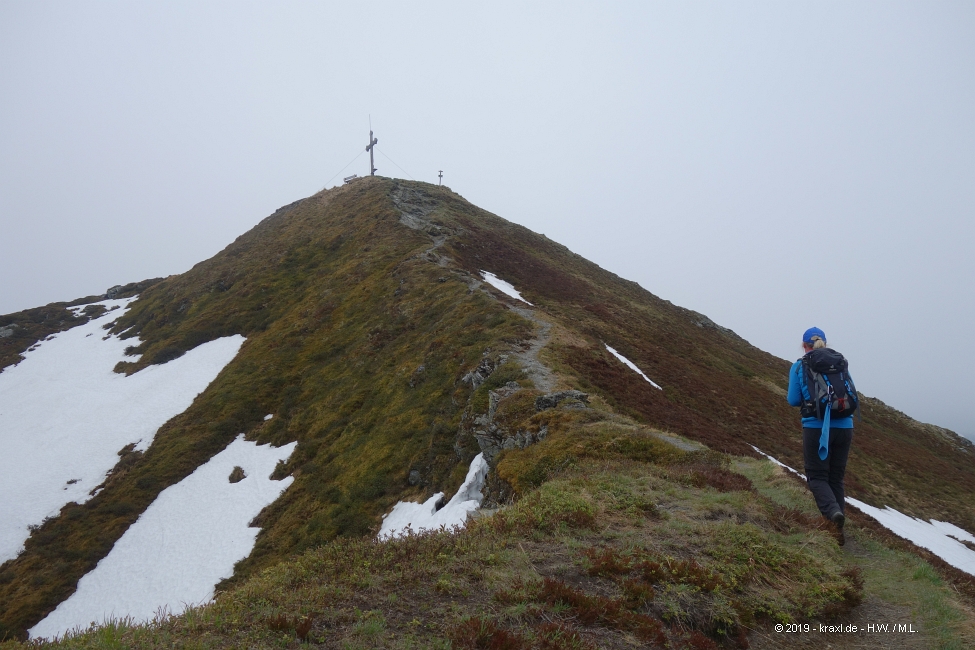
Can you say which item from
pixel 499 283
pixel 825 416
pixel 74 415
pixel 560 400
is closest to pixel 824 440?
pixel 825 416

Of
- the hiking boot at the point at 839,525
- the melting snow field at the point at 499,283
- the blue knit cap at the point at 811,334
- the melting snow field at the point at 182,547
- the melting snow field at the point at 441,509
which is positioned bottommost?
the melting snow field at the point at 182,547

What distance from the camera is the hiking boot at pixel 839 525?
930 centimetres

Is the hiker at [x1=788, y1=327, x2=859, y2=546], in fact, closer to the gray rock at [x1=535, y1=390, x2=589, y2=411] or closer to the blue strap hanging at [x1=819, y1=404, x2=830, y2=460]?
the blue strap hanging at [x1=819, y1=404, x2=830, y2=460]

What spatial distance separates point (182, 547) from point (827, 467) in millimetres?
24981

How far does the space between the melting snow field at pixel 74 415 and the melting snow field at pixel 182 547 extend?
6273mm

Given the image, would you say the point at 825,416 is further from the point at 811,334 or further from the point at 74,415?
the point at 74,415

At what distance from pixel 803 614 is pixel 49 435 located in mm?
43648

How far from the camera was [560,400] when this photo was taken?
55.5 ft

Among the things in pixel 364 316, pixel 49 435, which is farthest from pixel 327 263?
pixel 49 435

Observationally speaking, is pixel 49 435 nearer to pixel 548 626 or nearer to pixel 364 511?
pixel 364 511

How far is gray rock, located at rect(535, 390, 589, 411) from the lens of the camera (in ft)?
54.8

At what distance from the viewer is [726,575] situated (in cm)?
751

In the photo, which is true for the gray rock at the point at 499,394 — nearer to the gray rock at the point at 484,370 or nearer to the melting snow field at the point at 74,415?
the gray rock at the point at 484,370

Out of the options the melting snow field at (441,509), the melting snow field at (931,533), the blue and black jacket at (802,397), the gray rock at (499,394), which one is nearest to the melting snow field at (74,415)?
the melting snow field at (441,509)
